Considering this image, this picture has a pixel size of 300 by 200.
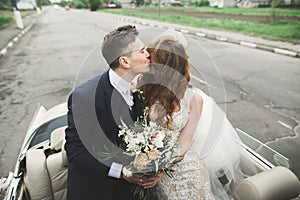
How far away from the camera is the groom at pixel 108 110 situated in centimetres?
139

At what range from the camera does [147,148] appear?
137cm

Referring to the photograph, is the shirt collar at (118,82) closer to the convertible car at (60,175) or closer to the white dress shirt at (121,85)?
the white dress shirt at (121,85)

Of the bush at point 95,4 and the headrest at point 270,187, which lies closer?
the headrest at point 270,187

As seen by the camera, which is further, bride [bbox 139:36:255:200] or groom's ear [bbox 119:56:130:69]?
bride [bbox 139:36:255:200]

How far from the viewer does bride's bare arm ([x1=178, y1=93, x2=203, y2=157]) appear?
1.75 metres

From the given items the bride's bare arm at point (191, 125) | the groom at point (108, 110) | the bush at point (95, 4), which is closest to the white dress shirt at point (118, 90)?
the groom at point (108, 110)

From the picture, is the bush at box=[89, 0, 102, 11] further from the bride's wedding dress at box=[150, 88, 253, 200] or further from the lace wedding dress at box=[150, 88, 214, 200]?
the lace wedding dress at box=[150, 88, 214, 200]

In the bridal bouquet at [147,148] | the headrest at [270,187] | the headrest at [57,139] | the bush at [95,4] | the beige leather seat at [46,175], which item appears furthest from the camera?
the bush at [95,4]

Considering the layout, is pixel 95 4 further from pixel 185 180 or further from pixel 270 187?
pixel 270 187

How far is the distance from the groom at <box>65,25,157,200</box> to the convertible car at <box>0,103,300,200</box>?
45 cm

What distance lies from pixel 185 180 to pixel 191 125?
38 centimetres

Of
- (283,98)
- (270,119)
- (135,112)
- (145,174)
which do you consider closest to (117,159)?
(145,174)

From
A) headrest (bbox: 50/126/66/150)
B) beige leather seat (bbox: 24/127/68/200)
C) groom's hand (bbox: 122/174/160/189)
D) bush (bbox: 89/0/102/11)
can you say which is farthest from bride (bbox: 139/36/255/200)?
bush (bbox: 89/0/102/11)

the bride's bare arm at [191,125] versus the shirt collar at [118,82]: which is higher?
the shirt collar at [118,82]
